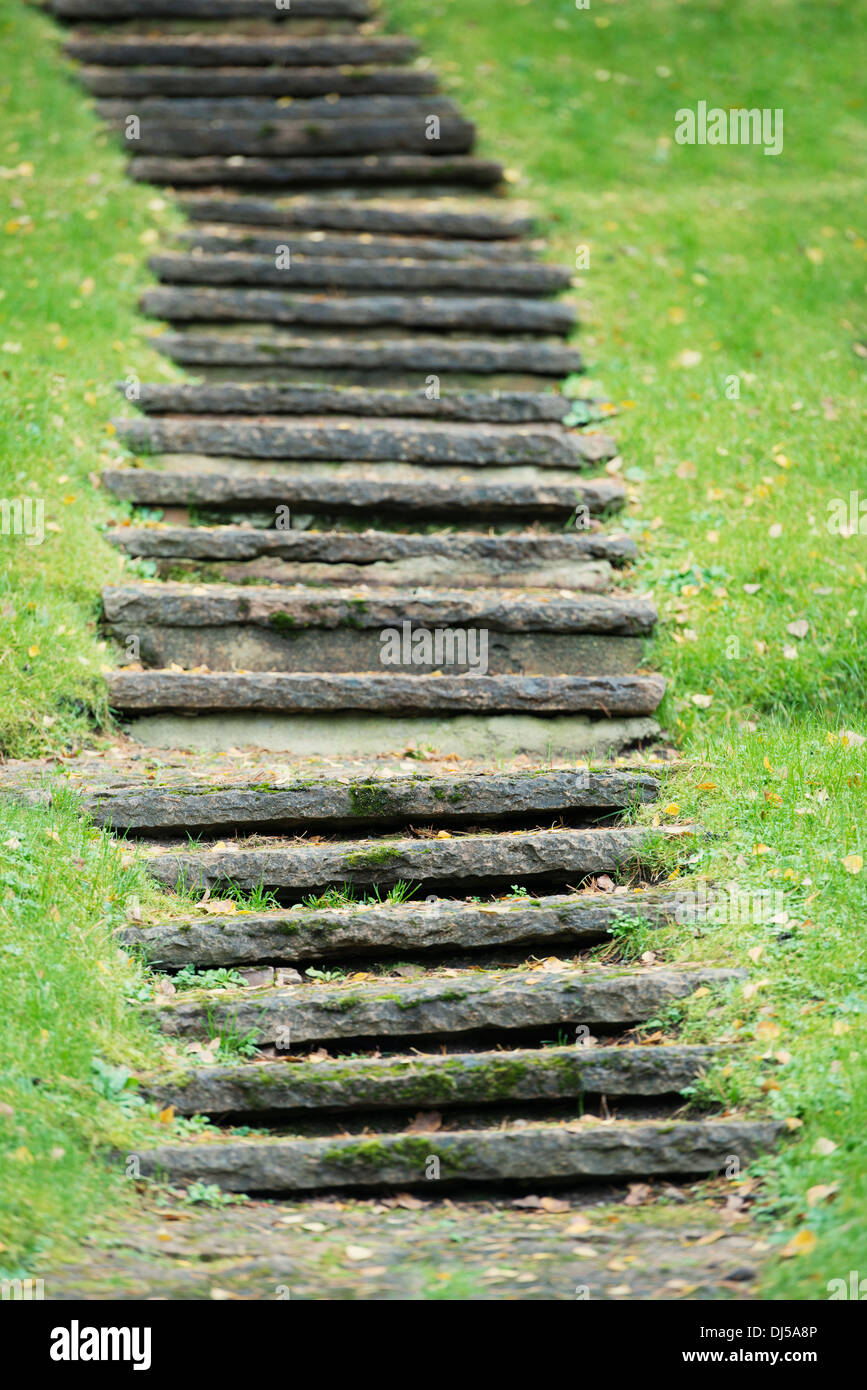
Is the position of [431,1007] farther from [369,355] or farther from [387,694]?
[369,355]

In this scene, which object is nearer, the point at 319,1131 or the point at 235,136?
the point at 319,1131

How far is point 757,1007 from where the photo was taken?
10.9ft

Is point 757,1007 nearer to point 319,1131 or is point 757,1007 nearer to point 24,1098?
point 319,1131

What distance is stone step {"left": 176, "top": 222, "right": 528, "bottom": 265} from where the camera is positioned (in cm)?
707

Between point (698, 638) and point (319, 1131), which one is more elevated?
point (698, 638)

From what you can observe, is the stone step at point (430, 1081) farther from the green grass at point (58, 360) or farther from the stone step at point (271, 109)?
the stone step at point (271, 109)

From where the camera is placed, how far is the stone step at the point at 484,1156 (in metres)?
2.98

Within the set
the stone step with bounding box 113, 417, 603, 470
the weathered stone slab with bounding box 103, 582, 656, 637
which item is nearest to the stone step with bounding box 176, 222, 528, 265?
the stone step with bounding box 113, 417, 603, 470

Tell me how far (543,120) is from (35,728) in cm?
653

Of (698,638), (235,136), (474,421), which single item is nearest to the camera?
(698,638)

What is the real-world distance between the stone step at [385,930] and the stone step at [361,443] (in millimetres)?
2701

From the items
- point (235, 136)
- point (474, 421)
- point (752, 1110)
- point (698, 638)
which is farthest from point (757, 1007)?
point (235, 136)

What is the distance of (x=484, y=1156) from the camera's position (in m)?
3.02
